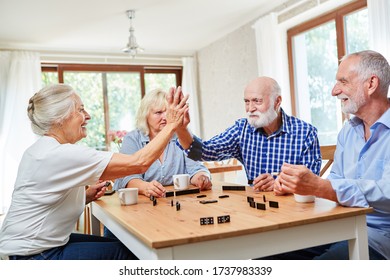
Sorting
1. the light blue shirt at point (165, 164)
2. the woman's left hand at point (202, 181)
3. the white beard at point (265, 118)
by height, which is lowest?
the woman's left hand at point (202, 181)

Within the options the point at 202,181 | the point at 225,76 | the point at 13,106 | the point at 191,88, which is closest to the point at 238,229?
the point at 202,181

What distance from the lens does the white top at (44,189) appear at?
50.0 inches

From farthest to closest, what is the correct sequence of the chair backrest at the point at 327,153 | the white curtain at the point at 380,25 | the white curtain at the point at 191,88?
the white curtain at the point at 191,88
the white curtain at the point at 380,25
the chair backrest at the point at 327,153

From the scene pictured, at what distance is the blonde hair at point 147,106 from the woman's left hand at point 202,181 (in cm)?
43

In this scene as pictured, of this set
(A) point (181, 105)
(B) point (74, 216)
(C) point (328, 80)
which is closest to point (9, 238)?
(B) point (74, 216)

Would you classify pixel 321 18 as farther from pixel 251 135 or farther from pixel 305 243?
pixel 305 243

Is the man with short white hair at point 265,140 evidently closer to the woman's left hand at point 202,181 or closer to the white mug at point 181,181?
the woman's left hand at point 202,181

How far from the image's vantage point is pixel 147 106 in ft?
6.87

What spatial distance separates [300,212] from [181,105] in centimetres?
66

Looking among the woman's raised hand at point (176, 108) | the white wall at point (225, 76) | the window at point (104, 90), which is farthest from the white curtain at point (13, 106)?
the woman's raised hand at point (176, 108)

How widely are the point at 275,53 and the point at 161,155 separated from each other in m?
2.68

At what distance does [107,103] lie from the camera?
5.81 meters

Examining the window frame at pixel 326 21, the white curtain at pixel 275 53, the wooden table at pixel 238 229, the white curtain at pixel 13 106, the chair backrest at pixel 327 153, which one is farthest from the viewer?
the white curtain at pixel 13 106

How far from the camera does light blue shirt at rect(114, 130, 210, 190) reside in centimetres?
195
